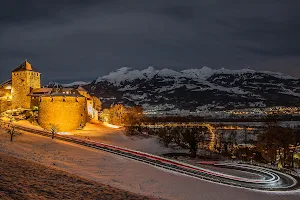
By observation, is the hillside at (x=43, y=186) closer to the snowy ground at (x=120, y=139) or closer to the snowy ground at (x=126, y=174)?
the snowy ground at (x=126, y=174)

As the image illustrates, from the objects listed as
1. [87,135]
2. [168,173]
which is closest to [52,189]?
[168,173]

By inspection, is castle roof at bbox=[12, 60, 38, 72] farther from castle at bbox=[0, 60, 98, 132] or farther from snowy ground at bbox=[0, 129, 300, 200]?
snowy ground at bbox=[0, 129, 300, 200]

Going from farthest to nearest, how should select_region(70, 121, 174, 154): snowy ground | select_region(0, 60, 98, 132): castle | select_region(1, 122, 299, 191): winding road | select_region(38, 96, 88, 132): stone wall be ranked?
select_region(70, 121, 174, 154): snowy ground
select_region(0, 60, 98, 132): castle
select_region(38, 96, 88, 132): stone wall
select_region(1, 122, 299, 191): winding road

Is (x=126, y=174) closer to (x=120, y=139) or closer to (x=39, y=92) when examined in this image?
(x=120, y=139)

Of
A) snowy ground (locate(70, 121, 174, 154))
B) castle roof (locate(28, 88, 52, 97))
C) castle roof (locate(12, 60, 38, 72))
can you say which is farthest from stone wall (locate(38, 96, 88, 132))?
castle roof (locate(12, 60, 38, 72))

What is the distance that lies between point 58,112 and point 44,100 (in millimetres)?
3166

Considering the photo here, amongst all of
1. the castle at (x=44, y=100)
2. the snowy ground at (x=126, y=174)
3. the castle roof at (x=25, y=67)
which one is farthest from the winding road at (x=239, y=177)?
the castle roof at (x=25, y=67)

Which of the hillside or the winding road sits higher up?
the hillside

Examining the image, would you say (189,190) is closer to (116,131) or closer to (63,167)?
(63,167)

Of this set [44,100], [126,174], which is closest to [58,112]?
[44,100]

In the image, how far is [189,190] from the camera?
25.5 m

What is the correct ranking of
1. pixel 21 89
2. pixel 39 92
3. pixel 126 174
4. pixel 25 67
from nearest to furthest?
pixel 126 174 → pixel 39 92 → pixel 21 89 → pixel 25 67

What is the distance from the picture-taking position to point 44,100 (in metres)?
53.3

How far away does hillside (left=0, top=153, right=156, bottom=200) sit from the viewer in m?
15.7
